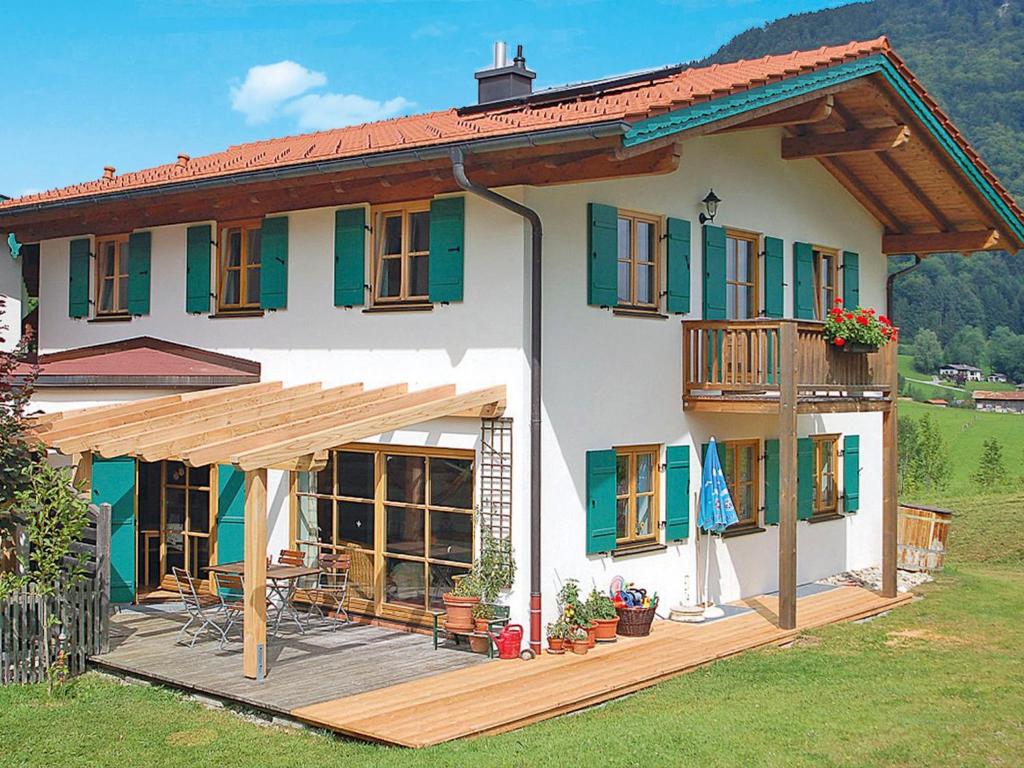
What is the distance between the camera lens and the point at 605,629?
11.5 meters

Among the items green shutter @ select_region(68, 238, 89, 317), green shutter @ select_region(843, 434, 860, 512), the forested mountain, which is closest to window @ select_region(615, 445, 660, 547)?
green shutter @ select_region(843, 434, 860, 512)

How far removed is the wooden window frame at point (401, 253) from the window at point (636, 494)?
2.65 metres

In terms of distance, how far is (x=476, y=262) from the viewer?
11.4m

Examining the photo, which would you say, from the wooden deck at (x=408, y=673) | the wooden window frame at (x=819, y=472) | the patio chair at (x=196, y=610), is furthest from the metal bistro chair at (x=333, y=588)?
the wooden window frame at (x=819, y=472)

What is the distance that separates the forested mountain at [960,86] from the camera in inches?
2650

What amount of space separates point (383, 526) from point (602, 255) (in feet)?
11.5

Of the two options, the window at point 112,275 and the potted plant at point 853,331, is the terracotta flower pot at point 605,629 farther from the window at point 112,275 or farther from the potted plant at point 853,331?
the window at point 112,275

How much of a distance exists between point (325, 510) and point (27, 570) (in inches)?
126

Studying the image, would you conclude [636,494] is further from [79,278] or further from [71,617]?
[79,278]

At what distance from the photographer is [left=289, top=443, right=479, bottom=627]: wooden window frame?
1157 cm

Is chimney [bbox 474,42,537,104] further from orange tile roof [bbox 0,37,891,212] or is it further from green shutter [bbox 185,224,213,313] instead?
green shutter [bbox 185,224,213,313]

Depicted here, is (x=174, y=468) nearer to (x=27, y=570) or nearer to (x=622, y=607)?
(x=27, y=570)

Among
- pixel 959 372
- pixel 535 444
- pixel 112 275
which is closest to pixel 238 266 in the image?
pixel 112 275

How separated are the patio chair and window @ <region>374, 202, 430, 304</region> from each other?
346 cm
